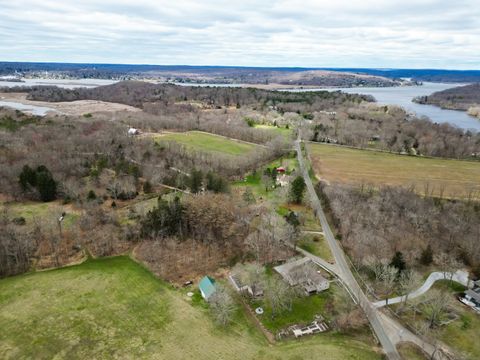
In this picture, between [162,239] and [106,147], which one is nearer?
[162,239]

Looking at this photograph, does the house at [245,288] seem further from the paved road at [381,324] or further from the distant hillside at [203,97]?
the distant hillside at [203,97]

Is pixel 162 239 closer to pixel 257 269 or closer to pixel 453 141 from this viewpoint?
pixel 257 269

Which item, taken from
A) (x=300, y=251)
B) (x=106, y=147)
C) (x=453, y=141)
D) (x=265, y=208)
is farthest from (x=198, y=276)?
(x=453, y=141)

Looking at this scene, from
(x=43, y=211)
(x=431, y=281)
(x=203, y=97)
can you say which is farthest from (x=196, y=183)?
(x=203, y=97)

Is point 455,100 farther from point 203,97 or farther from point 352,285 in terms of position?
point 352,285

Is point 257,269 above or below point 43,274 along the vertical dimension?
above

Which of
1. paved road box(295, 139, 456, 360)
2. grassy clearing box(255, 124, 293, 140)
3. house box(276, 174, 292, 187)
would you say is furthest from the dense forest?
grassy clearing box(255, 124, 293, 140)

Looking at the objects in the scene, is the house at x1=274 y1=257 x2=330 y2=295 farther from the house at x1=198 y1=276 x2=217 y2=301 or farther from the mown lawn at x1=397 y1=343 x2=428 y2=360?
the mown lawn at x1=397 y1=343 x2=428 y2=360
